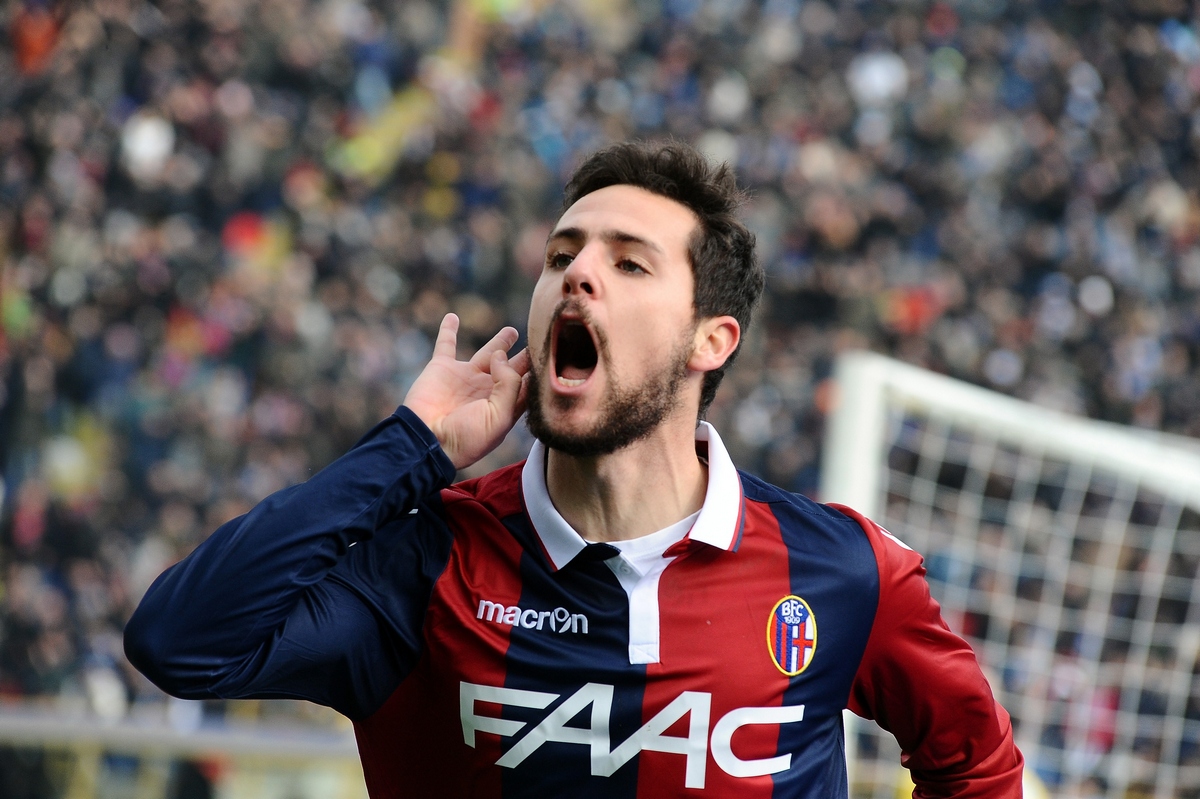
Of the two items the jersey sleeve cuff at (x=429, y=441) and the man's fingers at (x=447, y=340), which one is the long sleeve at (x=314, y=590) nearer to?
the jersey sleeve cuff at (x=429, y=441)

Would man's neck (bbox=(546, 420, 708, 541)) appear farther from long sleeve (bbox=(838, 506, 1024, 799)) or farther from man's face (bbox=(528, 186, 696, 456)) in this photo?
long sleeve (bbox=(838, 506, 1024, 799))

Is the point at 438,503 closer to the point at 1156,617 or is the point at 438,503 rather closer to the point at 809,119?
the point at 1156,617

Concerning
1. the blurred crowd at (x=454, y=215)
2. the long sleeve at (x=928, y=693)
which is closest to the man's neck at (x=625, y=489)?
the long sleeve at (x=928, y=693)

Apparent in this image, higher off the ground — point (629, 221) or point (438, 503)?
point (629, 221)

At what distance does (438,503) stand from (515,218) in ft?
38.3

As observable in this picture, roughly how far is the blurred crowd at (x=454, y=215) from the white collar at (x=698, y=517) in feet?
26.1

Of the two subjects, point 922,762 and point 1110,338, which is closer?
point 922,762

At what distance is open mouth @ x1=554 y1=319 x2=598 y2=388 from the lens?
8.68 ft

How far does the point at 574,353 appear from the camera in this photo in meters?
2.80

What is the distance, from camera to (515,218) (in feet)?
46.0

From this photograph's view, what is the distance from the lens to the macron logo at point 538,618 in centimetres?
242

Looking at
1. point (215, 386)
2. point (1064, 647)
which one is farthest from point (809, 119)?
point (1064, 647)

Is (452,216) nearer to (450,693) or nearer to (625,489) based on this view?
(625,489)

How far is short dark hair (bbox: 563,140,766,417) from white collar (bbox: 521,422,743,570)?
0.80 ft
